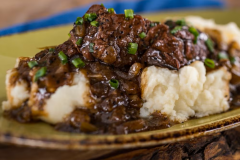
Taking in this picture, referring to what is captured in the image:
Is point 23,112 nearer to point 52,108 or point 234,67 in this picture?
point 52,108

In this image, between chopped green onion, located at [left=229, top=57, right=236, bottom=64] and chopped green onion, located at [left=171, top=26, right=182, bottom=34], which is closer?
chopped green onion, located at [left=171, top=26, right=182, bottom=34]

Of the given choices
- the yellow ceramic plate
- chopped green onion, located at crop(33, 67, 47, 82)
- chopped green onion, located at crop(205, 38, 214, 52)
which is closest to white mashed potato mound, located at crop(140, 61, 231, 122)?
the yellow ceramic plate

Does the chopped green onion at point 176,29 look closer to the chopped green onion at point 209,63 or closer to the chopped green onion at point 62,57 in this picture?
the chopped green onion at point 209,63

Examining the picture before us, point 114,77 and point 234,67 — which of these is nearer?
point 114,77

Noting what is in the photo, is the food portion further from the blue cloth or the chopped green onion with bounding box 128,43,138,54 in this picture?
the blue cloth

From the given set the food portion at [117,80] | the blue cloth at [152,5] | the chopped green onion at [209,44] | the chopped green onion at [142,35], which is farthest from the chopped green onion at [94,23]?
the blue cloth at [152,5]

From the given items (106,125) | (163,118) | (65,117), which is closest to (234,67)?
(163,118)

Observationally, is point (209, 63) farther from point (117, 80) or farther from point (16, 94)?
point (16, 94)
